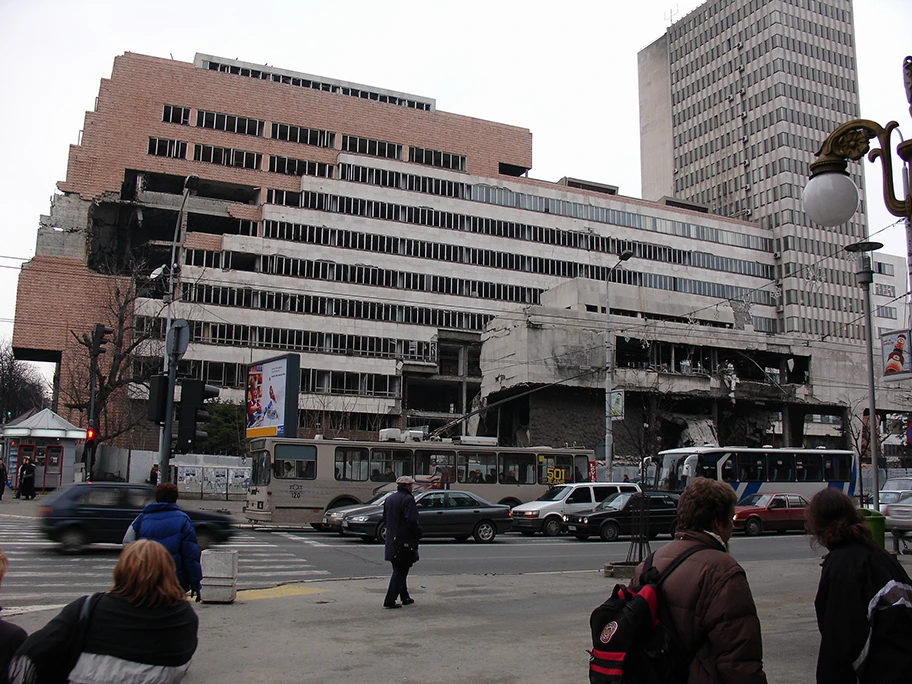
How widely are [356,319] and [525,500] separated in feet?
138

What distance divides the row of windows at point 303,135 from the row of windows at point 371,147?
1351 millimetres

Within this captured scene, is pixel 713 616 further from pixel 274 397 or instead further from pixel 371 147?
pixel 371 147

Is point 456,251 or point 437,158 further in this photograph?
point 437,158

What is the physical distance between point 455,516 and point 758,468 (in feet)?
53.1

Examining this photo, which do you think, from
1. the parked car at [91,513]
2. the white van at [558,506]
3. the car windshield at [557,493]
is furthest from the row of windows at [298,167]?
the parked car at [91,513]

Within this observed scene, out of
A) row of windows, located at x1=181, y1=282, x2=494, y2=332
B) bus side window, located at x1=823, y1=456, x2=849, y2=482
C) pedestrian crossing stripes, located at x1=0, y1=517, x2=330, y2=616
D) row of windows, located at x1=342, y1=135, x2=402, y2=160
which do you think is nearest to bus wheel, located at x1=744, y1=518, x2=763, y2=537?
bus side window, located at x1=823, y1=456, x2=849, y2=482

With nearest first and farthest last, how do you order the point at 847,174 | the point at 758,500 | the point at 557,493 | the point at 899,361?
the point at 847,174 → the point at 899,361 → the point at 557,493 → the point at 758,500

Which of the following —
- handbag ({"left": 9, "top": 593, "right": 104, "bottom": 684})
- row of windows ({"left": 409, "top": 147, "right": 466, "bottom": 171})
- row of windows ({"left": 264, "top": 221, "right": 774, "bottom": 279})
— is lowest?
handbag ({"left": 9, "top": 593, "right": 104, "bottom": 684})

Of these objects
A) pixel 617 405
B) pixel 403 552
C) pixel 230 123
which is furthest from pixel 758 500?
pixel 230 123

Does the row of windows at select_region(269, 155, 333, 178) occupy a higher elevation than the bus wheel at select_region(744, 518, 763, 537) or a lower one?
higher

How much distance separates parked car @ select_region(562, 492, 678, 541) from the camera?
2494 cm

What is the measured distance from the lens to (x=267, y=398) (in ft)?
99.4

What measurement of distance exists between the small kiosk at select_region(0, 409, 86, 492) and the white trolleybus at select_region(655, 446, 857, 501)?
2642 centimetres

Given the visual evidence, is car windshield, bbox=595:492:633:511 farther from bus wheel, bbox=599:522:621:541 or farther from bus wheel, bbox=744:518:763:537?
bus wheel, bbox=744:518:763:537
